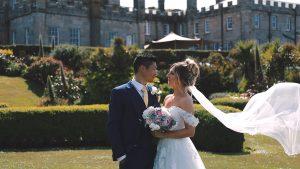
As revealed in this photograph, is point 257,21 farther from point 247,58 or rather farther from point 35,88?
point 35,88

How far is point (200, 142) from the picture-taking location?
13266mm

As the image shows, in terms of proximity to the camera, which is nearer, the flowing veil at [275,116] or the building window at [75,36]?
the flowing veil at [275,116]

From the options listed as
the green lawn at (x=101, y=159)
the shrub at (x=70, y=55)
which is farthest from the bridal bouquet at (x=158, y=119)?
the shrub at (x=70, y=55)

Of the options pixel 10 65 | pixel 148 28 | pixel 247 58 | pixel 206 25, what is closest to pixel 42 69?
pixel 10 65

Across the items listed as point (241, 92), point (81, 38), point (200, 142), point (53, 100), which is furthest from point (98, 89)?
point (81, 38)

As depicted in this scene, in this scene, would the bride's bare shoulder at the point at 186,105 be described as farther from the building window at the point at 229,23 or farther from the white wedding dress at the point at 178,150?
the building window at the point at 229,23

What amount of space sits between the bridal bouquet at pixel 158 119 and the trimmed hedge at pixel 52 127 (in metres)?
8.85

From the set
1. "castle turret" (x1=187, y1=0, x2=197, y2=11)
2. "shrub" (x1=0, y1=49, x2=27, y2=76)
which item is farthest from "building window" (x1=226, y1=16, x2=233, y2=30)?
"shrub" (x1=0, y1=49, x2=27, y2=76)

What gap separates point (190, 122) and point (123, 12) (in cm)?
3782

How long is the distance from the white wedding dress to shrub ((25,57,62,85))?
21.4 metres

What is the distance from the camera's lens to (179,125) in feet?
18.7

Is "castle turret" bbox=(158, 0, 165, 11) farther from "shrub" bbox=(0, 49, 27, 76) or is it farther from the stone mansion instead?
"shrub" bbox=(0, 49, 27, 76)

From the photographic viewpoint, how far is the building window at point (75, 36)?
39906 mm

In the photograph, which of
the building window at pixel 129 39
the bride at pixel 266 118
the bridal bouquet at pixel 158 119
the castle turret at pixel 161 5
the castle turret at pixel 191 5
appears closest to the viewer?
the bridal bouquet at pixel 158 119
